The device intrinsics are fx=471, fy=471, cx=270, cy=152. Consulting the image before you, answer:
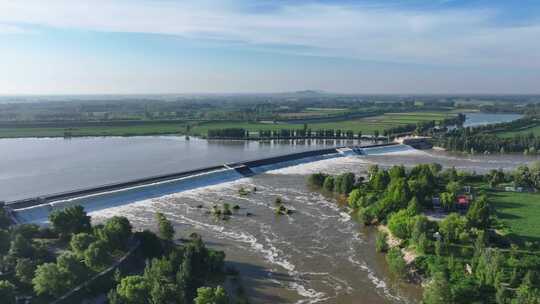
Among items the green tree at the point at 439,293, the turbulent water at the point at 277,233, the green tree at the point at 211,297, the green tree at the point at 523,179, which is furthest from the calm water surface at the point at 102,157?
the green tree at the point at 439,293

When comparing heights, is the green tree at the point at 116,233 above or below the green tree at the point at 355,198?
above

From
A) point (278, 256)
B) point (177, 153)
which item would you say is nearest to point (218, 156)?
point (177, 153)

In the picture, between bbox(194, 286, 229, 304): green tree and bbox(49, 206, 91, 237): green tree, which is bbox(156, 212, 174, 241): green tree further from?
bbox(194, 286, 229, 304): green tree

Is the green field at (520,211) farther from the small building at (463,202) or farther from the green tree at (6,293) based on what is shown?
the green tree at (6,293)

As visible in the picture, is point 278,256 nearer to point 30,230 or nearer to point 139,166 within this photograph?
point 30,230

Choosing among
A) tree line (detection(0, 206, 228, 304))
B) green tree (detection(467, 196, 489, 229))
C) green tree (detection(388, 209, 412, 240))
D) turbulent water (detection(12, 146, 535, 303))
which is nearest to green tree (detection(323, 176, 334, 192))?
turbulent water (detection(12, 146, 535, 303))

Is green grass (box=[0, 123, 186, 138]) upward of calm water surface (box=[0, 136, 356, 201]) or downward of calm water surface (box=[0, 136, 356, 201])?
upward
